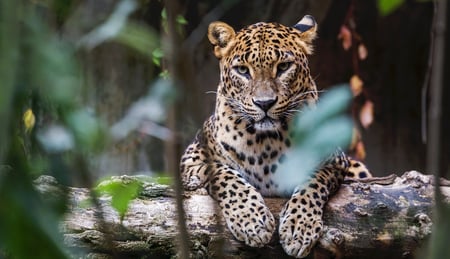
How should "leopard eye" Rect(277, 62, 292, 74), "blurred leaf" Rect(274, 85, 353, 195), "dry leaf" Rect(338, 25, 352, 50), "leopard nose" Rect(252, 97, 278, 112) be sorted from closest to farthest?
"blurred leaf" Rect(274, 85, 353, 195) < "leopard nose" Rect(252, 97, 278, 112) < "leopard eye" Rect(277, 62, 292, 74) < "dry leaf" Rect(338, 25, 352, 50)

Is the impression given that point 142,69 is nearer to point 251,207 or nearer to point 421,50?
point 421,50

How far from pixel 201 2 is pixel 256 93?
2.75m

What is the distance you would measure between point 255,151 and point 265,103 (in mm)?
345

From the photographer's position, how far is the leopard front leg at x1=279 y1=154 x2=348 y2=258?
3.37 meters

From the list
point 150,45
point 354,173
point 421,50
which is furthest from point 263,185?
point 421,50

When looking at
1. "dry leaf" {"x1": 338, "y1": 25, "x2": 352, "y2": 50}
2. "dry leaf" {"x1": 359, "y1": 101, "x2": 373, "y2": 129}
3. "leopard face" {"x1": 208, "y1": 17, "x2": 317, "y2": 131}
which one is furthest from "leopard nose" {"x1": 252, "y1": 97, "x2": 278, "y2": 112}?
"dry leaf" {"x1": 359, "y1": 101, "x2": 373, "y2": 129}

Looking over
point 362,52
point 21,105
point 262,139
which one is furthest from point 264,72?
point 362,52

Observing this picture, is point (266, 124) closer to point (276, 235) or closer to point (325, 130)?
point (276, 235)

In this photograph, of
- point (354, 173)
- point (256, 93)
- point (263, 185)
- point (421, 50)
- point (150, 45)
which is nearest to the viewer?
point (150, 45)

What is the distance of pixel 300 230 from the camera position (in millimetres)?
3381

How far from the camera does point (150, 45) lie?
1542mm

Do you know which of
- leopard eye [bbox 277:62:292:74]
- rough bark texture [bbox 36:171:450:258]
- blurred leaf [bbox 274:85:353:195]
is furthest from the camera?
leopard eye [bbox 277:62:292:74]

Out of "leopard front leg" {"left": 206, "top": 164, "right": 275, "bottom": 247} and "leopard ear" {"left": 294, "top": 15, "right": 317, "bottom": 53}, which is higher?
"leopard ear" {"left": 294, "top": 15, "right": 317, "bottom": 53}

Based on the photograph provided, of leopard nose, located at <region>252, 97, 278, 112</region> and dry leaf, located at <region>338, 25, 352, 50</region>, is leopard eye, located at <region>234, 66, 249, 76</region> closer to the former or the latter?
leopard nose, located at <region>252, 97, 278, 112</region>
